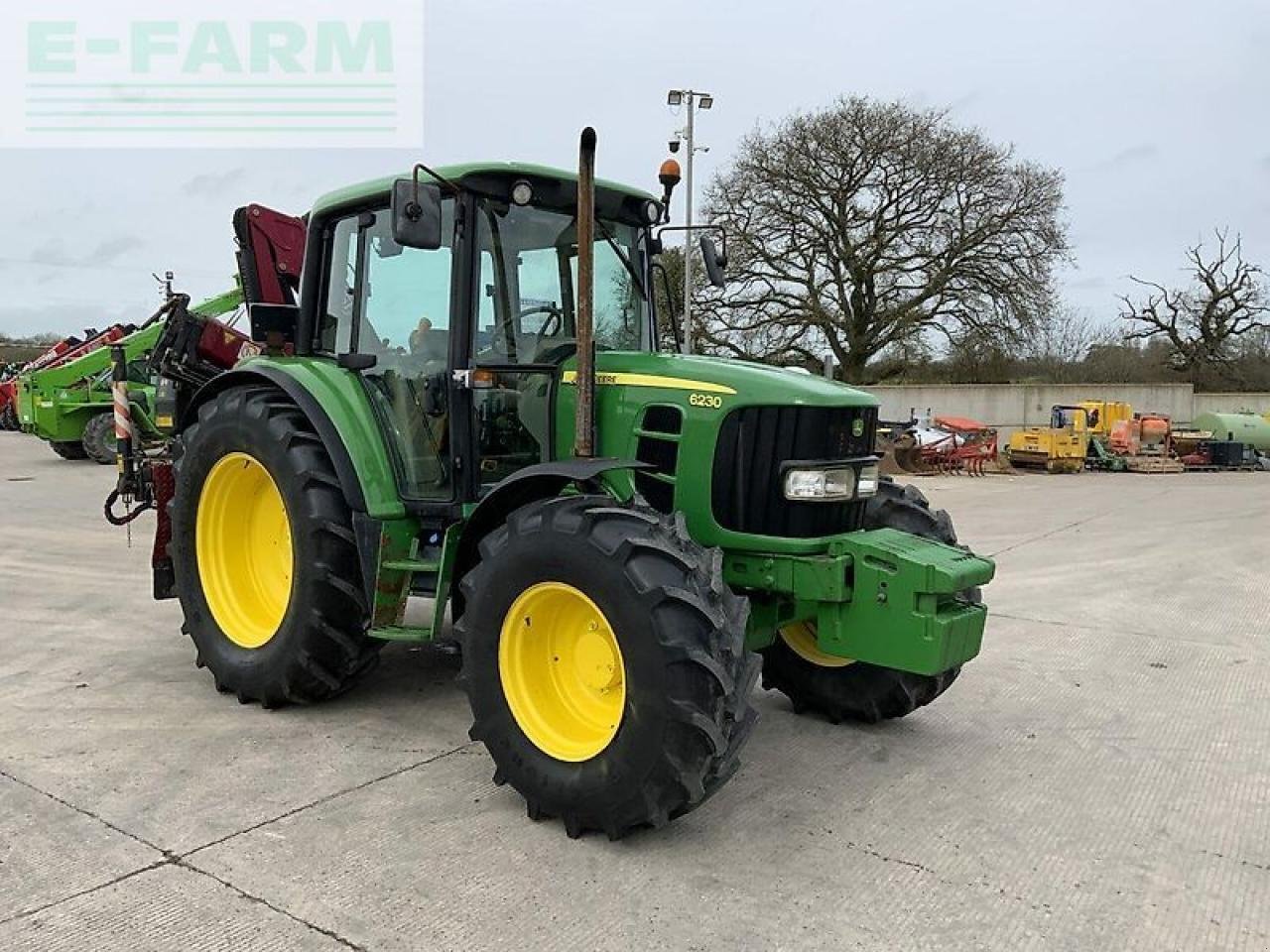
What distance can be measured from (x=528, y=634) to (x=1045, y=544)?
335 inches

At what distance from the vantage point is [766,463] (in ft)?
13.1

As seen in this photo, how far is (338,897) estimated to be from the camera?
10.2ft

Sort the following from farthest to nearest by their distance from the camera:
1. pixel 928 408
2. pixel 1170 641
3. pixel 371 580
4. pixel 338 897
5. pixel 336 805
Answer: pixel 928 408
pixel 1170 641
pixel 371 580
pixel 336 805
pixel 338 897

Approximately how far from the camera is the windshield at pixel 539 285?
14.5ft

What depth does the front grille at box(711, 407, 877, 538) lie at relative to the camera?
398 cm

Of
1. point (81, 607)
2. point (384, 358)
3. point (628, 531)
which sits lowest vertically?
point (81, 607)

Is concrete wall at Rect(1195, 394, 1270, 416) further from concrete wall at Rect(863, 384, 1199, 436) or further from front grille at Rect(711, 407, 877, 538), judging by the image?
front grille at Rect(711, 407, 877, 538)

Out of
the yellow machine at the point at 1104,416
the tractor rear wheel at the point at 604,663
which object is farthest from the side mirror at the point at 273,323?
the yellow machine at the point at 1104,416

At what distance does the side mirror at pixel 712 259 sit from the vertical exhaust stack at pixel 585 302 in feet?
4.30

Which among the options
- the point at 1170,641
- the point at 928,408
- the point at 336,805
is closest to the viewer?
the point at 336,805

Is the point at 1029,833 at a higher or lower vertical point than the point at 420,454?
lower

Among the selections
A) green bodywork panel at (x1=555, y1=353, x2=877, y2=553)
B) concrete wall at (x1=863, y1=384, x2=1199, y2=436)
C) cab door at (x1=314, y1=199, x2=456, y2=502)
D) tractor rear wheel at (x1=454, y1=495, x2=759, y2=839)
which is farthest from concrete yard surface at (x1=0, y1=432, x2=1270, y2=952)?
concrete wall at (x1=863, y1=384, x2=1199, y2=436)

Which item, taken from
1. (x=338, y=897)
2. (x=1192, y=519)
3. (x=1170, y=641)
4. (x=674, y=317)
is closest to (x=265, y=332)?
(x=674, y=317)

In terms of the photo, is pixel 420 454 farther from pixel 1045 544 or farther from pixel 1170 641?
pixel 1045 544
